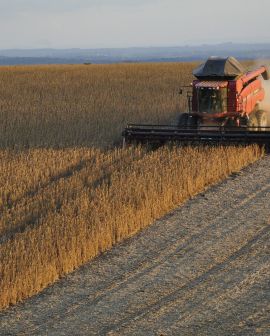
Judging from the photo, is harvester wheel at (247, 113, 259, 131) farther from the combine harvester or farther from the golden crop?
the golden crop

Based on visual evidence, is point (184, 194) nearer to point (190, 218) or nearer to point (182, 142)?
point (190, 218)

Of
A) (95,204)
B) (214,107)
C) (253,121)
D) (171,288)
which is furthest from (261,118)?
(171,288)

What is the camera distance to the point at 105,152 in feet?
49.6

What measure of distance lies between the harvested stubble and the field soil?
0.69ft

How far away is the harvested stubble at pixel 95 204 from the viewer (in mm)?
7617

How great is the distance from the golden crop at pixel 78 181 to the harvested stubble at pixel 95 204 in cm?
1

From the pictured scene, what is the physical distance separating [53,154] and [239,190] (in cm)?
462

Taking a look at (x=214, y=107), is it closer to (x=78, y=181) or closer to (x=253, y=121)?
(x=253, y=121)

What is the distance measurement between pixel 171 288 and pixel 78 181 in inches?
192

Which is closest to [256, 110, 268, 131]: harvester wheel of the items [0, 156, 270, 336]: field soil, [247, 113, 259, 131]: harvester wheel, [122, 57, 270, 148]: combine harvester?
[247, 113, 259, 131]: harvester wheel

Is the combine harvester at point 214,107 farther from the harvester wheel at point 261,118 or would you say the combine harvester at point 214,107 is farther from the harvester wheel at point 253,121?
the harvester wheel at point 261,118

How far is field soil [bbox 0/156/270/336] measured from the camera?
6.46 m

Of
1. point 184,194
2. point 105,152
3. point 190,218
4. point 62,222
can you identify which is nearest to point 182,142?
point 105,152

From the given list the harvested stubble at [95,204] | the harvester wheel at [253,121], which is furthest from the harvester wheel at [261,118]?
the harvested stubble at [95,204]
